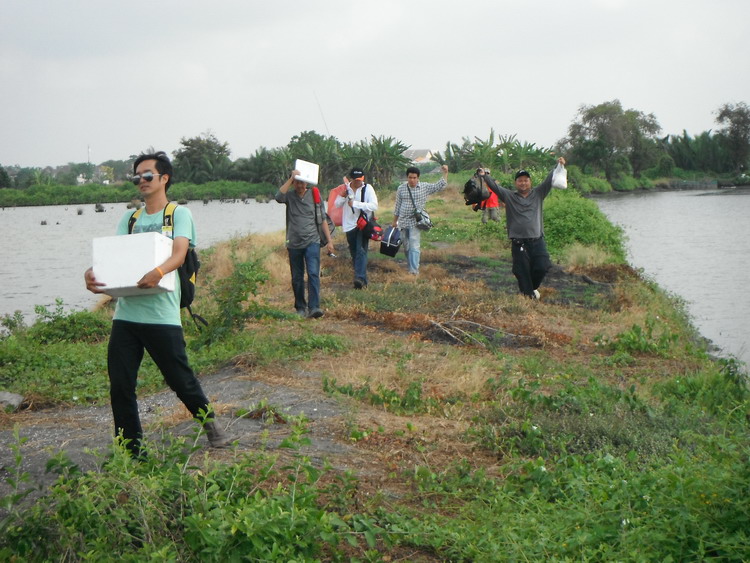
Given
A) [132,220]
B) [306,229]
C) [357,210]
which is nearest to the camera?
[132,220]

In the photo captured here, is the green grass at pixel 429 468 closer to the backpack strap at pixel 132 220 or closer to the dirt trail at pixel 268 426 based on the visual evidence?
the dirt trail at pixel 268 426

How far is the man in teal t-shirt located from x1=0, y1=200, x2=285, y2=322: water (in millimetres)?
13226

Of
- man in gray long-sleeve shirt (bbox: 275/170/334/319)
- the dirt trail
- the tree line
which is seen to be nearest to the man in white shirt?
man in gray long-sleeve shirt (bbox: 275/170/334/319)

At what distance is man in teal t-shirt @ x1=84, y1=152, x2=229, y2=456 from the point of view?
16.5 feet

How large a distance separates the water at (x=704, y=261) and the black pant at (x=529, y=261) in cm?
269

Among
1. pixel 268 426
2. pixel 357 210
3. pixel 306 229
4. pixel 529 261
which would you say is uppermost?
pixel 357 210

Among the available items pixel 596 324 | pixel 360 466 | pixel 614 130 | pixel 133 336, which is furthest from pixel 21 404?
pixel 614 130

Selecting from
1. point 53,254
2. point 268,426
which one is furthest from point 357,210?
point 53,254

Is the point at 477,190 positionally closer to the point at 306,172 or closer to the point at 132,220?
the point at 306,172

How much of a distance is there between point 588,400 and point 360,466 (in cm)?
213

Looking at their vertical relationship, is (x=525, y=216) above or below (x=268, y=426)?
above

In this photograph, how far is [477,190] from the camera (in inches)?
443

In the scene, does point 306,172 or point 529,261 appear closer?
point 306,172

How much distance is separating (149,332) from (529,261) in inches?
297
